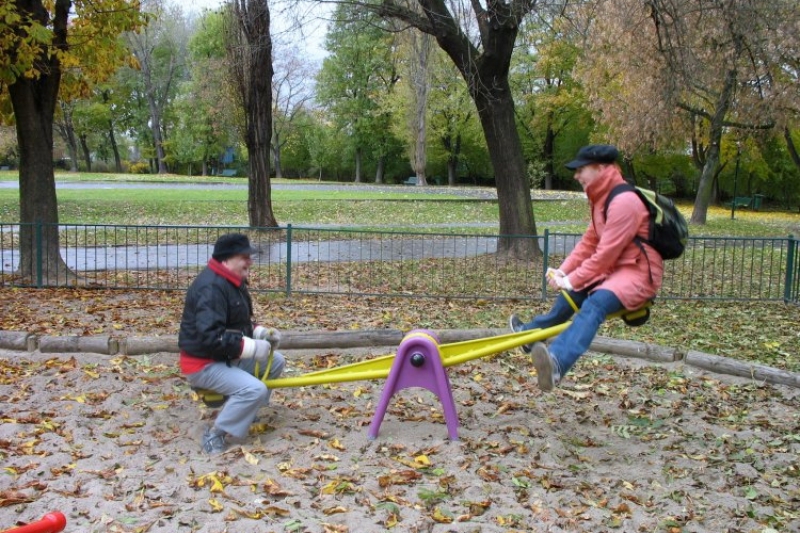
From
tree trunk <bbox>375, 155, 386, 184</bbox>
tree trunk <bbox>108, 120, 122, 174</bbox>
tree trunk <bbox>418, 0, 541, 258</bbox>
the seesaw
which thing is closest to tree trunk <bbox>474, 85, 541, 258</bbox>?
tree trunk <bbox>418, 0, 541, 258</bbox>

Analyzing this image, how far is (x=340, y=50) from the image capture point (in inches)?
2158

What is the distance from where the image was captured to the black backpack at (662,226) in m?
4.55

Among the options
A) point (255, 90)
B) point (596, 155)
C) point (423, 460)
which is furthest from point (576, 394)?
point (255, 90)

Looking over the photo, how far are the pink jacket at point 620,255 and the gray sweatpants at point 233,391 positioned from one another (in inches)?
84.3

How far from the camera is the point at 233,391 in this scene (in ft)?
15.7

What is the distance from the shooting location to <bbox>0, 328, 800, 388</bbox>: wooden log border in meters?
6.56

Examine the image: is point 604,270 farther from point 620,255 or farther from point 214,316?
point 214,316

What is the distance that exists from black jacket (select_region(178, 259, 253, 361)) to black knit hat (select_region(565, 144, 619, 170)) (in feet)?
7.37

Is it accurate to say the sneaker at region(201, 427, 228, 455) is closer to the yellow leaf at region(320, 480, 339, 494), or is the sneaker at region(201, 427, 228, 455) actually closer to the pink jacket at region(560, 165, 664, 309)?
the yellow leaf at region(320, 480, 339, 494)

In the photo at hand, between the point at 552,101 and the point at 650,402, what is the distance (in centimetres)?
3801

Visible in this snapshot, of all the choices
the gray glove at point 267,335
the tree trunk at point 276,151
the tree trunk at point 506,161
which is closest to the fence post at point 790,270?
the tree trunk at point 506,161

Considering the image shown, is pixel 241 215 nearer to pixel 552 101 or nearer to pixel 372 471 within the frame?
pixel 372 471

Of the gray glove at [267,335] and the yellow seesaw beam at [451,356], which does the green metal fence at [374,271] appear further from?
the yellow seesaw beam at [451,356]

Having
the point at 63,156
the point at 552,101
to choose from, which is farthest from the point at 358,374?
the point at 63,156
